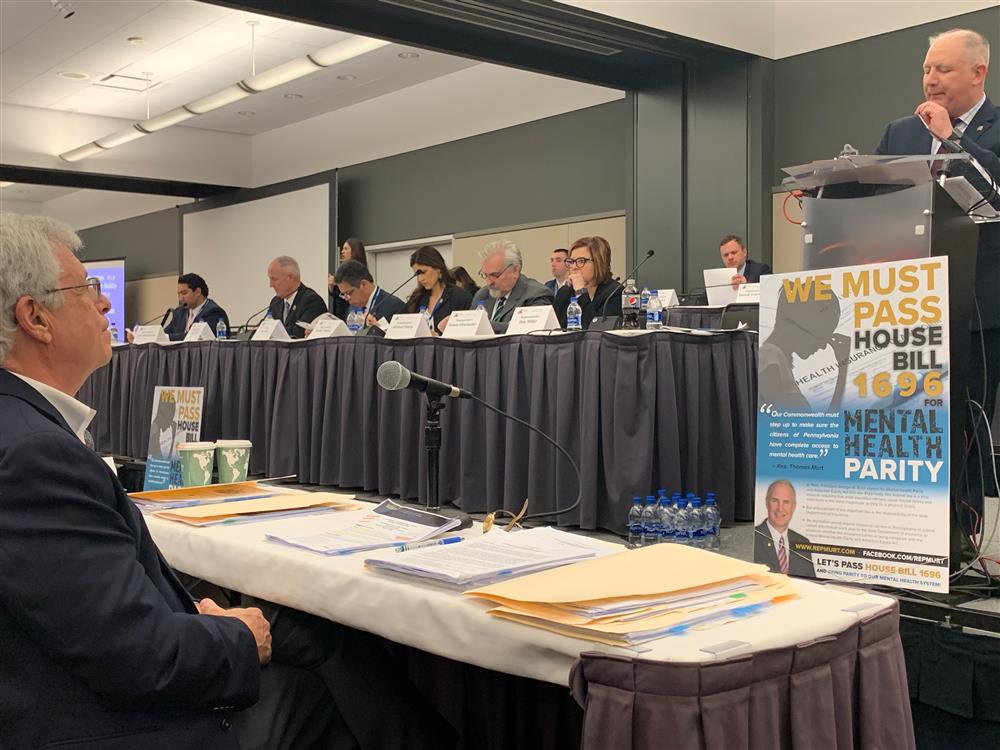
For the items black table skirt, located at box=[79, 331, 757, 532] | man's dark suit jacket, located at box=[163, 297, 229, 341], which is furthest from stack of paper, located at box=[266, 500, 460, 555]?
man's dark suit jacket, located at box=[163, 297, 229, 341]

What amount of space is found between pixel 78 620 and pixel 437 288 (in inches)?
162

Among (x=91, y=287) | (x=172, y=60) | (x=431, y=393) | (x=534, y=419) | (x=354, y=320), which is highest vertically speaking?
(x=172, y=60)

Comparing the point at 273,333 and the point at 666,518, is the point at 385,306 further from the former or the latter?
the point at 666,518

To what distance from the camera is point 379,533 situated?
1518 millimetres

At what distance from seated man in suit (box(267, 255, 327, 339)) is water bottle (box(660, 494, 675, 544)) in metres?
3.28

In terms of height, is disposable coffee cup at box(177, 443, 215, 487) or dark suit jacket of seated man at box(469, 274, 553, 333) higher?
dark suit jacket of seated man at box(469, 274, 553, 333)

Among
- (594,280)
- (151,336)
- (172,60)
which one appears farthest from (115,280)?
(594,280)

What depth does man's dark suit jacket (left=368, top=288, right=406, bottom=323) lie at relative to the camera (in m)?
5.33

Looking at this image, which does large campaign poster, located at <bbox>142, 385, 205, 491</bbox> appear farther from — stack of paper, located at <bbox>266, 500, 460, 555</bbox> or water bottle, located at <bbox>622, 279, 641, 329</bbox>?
water bottle, located at <bbox>622, 279, 641, 329</bbox>

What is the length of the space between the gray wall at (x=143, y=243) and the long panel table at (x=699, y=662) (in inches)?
432

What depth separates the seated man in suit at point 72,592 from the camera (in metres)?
1.00

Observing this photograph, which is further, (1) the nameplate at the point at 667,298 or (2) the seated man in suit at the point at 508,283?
(1) the nameplate at the point at 667,298

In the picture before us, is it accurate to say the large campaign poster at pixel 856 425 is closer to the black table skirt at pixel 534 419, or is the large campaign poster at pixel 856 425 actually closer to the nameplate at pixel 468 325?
the black table skirt at pixel 534 419

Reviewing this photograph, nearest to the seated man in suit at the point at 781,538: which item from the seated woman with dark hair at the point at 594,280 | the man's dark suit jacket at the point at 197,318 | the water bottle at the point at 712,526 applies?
the water bottle at the point at 712,526
